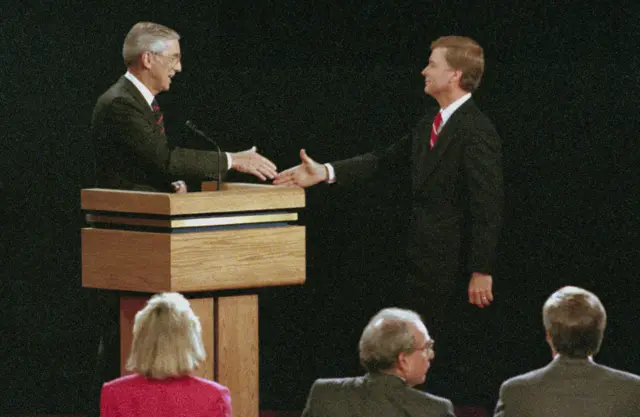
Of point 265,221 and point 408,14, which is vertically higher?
point 408,14

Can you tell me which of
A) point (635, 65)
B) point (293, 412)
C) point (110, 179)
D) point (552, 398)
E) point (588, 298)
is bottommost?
point (293, 412)

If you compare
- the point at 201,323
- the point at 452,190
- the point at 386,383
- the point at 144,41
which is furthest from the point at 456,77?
the point at 386,383

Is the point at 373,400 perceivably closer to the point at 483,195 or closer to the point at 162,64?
the point at 483,195

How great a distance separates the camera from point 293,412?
19.4ft

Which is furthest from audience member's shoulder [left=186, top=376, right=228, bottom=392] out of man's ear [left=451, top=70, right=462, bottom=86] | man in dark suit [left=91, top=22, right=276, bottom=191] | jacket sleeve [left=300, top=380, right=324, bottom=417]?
man's ear [left=451, top=70, right=462, bottom=86]

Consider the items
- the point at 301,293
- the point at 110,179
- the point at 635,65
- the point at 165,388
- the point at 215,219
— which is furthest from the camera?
the point at 301,293

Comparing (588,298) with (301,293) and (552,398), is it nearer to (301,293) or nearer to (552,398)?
(552,398)

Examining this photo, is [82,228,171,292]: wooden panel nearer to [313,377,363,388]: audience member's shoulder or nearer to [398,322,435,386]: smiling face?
[313,377,363,388]: audience member's shoulder

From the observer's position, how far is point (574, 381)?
348 cm

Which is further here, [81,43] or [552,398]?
[81,43]

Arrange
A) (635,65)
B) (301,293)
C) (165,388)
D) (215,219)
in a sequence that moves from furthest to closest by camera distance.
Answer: (301,293) < (635,65) < (215,219) < (165,388)

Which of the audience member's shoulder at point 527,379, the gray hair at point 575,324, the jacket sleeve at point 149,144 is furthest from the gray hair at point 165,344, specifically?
the jacket sleeve at point 149,144

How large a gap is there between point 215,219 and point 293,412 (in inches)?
72.5

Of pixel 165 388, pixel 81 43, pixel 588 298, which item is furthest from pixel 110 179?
pixel 588 298
